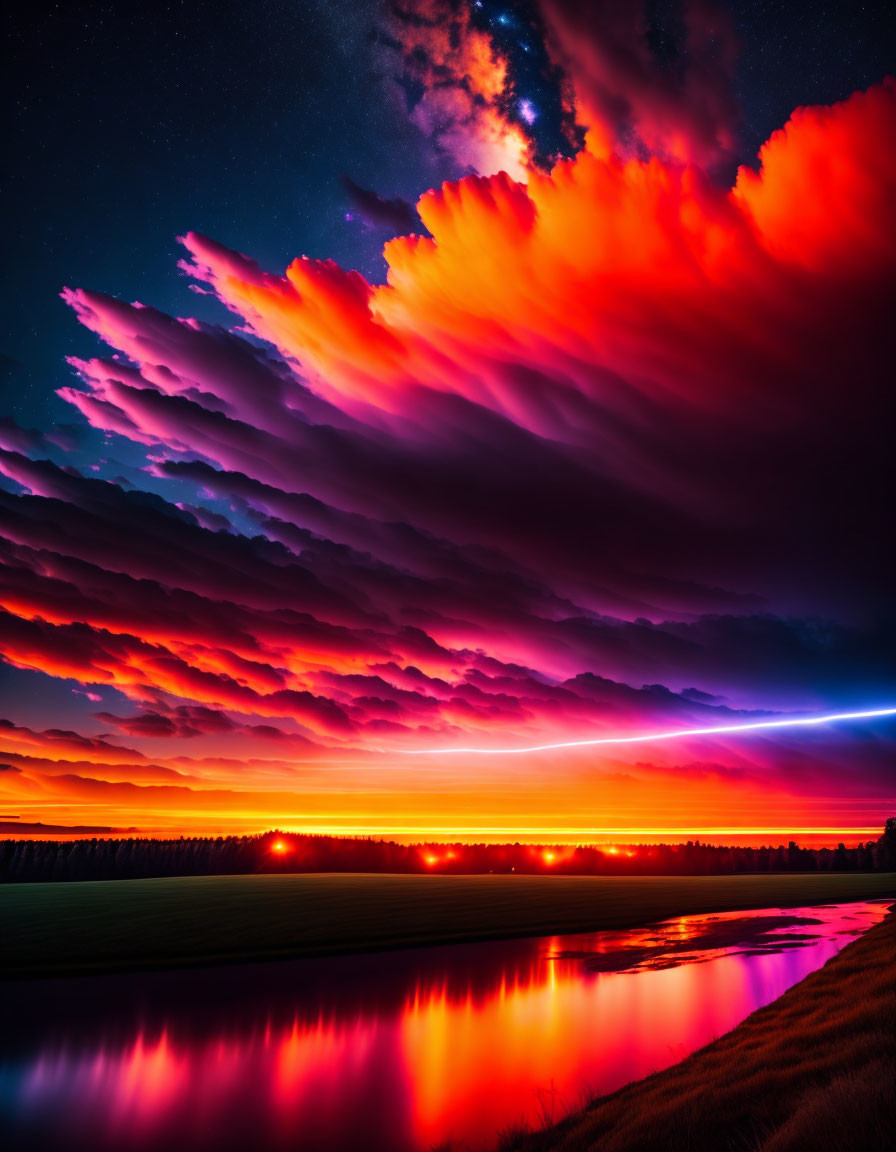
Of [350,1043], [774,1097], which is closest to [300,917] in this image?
[350,1043]

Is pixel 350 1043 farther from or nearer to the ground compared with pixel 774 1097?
nearer to the ground

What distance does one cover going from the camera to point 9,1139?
45.2 feet

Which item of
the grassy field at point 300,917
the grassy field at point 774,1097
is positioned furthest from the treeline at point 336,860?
the grassy field at point 774,1097

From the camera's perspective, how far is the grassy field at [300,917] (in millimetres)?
37719

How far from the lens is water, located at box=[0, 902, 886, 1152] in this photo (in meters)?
14.2

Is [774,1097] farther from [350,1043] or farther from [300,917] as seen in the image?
[300,917]

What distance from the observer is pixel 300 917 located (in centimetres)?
5153

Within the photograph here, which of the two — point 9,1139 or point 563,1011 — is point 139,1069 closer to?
point 9,1139

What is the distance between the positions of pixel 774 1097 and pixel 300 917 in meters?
49.2

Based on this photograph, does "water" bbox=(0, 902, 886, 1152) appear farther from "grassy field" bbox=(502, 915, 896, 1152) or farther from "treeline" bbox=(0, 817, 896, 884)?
"treeline" bbox=(0, 817, 896, 884)

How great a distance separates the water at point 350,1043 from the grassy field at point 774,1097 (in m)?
2.79

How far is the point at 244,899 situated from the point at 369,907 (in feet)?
52.6

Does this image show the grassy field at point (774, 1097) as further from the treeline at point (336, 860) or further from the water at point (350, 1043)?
the treeline at point (336, 860)

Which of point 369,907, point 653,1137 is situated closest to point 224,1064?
point 653,1137
